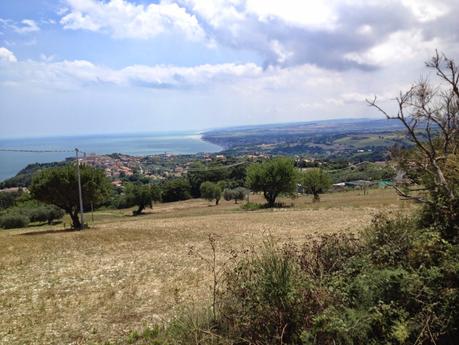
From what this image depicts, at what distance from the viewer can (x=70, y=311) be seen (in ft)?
37.8

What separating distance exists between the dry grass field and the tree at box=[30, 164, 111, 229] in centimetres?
456

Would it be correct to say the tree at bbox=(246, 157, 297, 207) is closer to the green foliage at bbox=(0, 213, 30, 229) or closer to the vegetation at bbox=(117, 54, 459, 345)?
the green foliage at bbox=(0, 213, 30, 229)

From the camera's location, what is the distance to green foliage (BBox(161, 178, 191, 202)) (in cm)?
9975

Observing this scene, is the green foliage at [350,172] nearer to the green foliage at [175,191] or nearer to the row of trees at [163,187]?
the row of trees at [163,187]

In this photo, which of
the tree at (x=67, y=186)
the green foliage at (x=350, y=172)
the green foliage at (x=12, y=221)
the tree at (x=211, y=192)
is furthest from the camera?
the green foliage at (x=350, y=172)

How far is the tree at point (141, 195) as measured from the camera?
75.9 meters

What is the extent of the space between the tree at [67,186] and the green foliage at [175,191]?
7073 cm

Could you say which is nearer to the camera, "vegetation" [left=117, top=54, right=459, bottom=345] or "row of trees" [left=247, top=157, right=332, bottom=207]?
"vegetation" [left=117, top=54, right=459, bottom=345]

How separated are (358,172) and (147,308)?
107028mm

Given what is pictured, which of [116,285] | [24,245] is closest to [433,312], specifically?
[116,285]

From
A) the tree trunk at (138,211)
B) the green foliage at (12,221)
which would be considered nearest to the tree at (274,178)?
the tree trunk at (138,211)

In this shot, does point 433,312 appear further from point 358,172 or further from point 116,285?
point 358,172

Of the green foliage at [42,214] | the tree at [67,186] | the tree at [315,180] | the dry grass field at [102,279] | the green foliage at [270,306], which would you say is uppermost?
the green foliage at [270,306]

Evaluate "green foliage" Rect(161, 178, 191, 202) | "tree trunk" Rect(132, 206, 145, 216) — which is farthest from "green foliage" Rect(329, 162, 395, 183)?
"tree trunk" Rect(132, 206, 145, 216)
